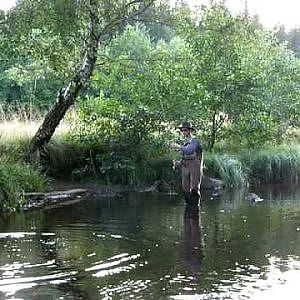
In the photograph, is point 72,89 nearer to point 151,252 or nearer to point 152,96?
point 152,96

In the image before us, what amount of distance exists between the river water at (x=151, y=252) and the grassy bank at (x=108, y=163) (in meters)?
1.97

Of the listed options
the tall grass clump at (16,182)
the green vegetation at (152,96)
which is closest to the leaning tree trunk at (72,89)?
the green vegetation at (152,96)

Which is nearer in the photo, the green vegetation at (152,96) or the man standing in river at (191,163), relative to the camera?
the man standing in river at (191,163)

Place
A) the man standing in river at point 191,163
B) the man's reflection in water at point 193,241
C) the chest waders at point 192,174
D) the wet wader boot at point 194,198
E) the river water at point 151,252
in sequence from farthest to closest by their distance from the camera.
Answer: the wet wader boot at point 194,198, the chest waders at point 192,174, the man standing in river at point 191,163, the man's reflection in water at point 193,241, the river water at point 151,252

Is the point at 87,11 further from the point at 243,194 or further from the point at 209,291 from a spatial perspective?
the point at 209,291

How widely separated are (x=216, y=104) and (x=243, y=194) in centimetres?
449

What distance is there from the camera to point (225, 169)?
21.7 metres

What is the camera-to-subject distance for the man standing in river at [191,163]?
15.2 metres

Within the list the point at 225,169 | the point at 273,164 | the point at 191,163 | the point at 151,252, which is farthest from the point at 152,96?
the point at 151,252

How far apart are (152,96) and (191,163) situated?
621 cm

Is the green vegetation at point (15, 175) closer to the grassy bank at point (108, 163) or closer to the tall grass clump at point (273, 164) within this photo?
the grassy bank at point (108, 163)

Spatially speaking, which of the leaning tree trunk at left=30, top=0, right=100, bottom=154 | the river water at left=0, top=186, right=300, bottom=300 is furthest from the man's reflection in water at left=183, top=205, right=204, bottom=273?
the leaning tree trunk at left=30, top=0, right=100, bottom=154

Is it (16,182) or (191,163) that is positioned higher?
(191,163)

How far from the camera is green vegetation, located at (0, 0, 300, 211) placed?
57.2 feet
